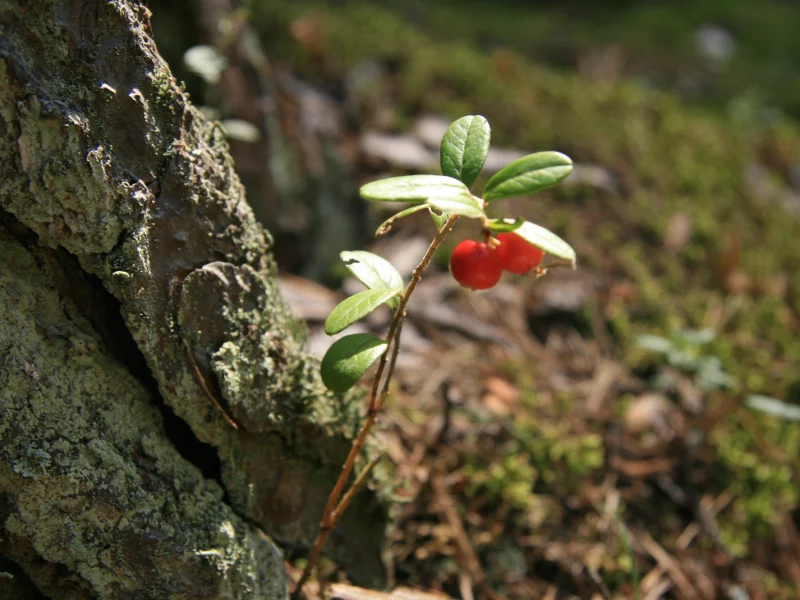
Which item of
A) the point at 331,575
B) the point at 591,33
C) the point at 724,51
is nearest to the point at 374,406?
the point at 331,575

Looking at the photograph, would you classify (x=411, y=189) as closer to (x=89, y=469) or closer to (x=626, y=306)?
(x=89, y=469)

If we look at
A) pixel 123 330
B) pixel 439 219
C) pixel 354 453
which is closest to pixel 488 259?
pixel 439 219

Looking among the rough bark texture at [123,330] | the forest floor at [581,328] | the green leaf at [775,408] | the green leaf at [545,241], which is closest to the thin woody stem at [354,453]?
the rough bark texture at [123,330]

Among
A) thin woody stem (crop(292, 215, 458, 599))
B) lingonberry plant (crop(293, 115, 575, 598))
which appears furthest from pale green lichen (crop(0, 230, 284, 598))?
lingonberry plant (crop(293, 115, 575, 598))

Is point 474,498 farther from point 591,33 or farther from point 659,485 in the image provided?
point 591,33

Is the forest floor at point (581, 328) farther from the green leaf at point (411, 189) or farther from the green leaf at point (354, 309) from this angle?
the green leaf at point (411, 189)

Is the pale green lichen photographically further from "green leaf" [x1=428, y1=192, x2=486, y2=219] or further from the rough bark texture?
"green leaf" [x1=428, y1=192, x2=486, y2=219]

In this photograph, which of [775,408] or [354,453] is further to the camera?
[775,408]
